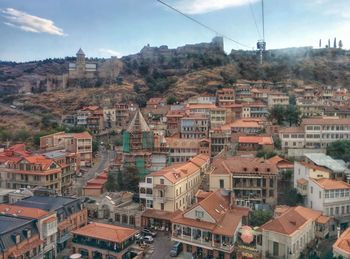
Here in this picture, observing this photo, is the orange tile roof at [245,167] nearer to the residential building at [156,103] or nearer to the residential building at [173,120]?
the residential building at [173,120]

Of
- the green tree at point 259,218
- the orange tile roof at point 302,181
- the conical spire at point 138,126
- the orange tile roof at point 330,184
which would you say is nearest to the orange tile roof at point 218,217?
the green tree at point 259,218

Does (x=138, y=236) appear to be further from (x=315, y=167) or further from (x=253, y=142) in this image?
(x=253, y=142)

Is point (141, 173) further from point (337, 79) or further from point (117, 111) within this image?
point (337, 79)

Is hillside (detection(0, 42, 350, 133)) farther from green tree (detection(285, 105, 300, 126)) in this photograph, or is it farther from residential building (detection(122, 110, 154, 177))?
residential building (detection(122, 110, 154, 177))

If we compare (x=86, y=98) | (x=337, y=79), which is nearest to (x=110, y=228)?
(x=86, y=98)

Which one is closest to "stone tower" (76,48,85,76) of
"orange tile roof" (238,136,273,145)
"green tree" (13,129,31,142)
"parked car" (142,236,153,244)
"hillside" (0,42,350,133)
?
"hillside" (0,42,350,133)

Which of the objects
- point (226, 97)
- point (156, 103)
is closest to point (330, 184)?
point (226, 97)
